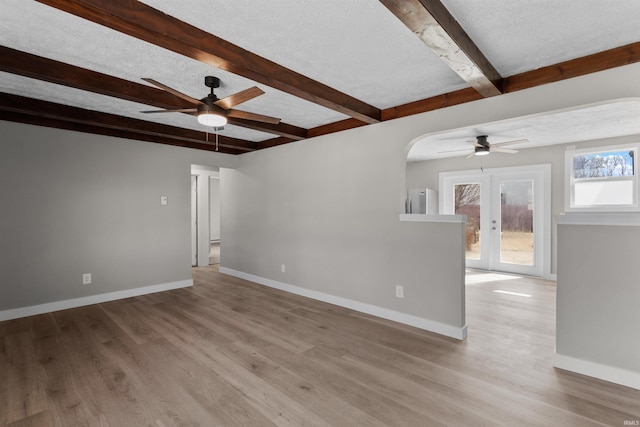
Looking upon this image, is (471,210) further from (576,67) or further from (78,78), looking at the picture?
(78,78)

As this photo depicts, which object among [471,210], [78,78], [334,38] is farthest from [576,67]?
[471,210]

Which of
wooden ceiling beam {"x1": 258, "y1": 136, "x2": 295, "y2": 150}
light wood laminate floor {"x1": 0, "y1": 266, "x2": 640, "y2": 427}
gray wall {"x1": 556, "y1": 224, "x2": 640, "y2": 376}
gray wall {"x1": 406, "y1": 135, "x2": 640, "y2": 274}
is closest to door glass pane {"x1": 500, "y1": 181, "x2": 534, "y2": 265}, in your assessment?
gray wall {"x1": 406, "y1": 135, "x2": 640, "y2": 274}

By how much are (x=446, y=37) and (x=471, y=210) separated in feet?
18.3

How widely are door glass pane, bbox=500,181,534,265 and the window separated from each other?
0.65m

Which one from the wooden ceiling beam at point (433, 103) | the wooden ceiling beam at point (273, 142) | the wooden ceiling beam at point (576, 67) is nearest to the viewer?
the wooden ceiling beam at point (576, 67)

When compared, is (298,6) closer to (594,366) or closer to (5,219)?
(594,366)

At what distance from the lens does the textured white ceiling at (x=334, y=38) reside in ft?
5.69

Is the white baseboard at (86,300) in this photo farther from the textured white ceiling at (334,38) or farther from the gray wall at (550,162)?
the gray wall at (550,162)

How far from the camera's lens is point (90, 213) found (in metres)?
4.13

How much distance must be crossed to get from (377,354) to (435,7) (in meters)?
2.55

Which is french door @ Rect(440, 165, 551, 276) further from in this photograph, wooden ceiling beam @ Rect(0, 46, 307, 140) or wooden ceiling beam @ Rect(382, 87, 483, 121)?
wooden ceiling beam @ Rect(0, 46, 307, 140)

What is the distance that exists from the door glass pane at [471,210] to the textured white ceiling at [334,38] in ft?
14.0

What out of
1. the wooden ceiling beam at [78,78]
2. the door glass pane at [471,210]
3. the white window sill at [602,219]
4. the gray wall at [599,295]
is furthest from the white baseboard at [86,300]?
the door glass pane at [471,210]

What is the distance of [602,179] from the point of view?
4.96 m
